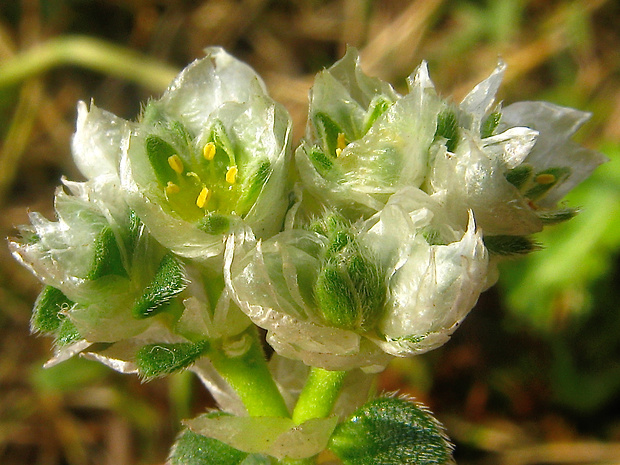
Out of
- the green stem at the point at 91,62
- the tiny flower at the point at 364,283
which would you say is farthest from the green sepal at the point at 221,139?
the green stem at the point at 91,62

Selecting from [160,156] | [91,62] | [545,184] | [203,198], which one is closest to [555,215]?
[545,184]

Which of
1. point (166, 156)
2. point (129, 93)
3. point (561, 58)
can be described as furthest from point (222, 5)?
Result: point (166, 156)

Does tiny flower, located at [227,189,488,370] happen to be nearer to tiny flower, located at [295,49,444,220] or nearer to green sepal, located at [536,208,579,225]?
tiny flower, located at [295,49,444,220]

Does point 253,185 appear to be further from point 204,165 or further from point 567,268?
point 567,268

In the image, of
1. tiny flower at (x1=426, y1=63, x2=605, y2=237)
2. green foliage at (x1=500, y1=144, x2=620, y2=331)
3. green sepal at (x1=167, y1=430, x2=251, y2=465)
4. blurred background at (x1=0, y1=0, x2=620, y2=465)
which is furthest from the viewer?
blurred background at (x1=0, y1=0, x2=620, y2=465)

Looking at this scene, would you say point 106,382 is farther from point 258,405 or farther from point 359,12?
point 359,12

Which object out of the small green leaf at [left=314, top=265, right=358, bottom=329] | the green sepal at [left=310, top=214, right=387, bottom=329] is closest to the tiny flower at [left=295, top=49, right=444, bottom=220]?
the green sepal at [left=310, top=214, right=387, bottom=329]

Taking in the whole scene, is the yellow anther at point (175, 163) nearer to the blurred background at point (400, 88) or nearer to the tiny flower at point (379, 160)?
the tiny flower at point (379, 160)
